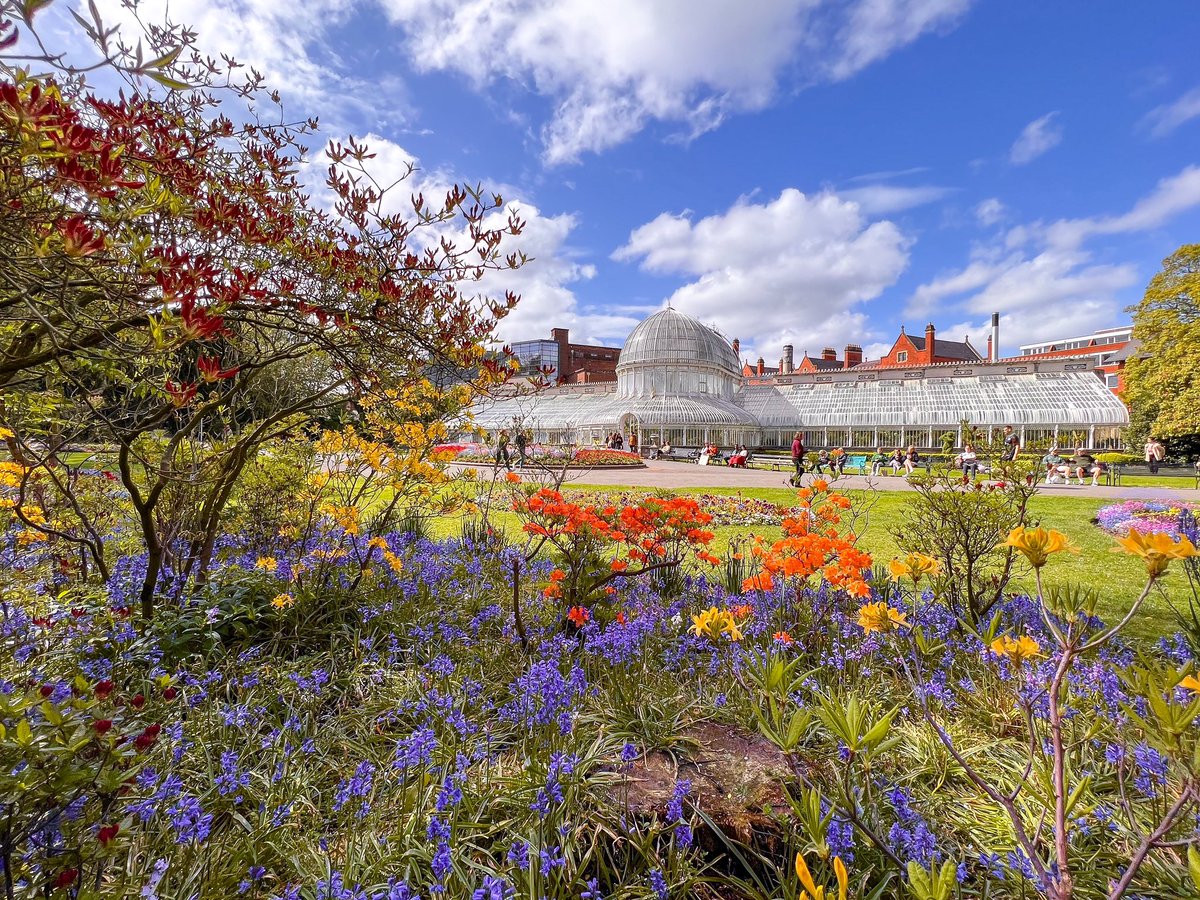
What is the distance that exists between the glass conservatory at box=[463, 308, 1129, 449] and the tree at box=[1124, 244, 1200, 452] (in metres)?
6.50

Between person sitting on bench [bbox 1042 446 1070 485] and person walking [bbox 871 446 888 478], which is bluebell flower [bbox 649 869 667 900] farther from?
person sitting on bench [bbox 1042 446 1070 485]

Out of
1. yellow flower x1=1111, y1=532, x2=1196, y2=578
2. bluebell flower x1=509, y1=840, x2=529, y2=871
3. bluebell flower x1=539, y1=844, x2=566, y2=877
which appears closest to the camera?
yellow flower x1=1111, y1=532, x2=1196, y2=578

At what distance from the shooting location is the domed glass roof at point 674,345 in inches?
1527

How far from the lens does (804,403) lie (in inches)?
1503

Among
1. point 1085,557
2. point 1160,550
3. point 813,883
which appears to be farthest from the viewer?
point 1085,557

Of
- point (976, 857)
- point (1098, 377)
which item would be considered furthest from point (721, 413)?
point (976, 857)

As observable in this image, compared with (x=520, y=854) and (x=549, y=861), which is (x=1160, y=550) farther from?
(x=520, y=854)

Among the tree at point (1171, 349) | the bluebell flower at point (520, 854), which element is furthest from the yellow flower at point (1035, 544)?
the tree at point (1171, 349)

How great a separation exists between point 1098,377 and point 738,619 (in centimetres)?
4076

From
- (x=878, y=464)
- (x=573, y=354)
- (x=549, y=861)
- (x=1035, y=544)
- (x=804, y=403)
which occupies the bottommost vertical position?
(x=549, y=861)

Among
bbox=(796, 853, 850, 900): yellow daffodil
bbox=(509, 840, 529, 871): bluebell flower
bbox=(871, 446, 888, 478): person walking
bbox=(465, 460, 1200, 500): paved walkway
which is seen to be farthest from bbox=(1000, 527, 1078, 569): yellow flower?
bbox=(871, 446, 888, 478): person walking

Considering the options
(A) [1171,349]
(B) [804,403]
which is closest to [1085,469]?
(A) [1171,349]

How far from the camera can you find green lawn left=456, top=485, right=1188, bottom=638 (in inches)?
185

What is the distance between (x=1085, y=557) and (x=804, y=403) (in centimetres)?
3256
